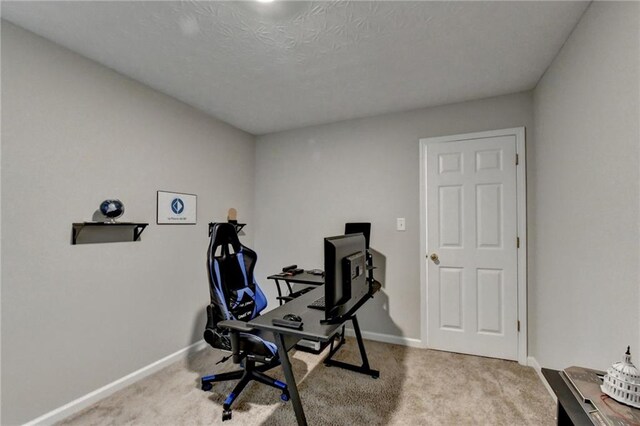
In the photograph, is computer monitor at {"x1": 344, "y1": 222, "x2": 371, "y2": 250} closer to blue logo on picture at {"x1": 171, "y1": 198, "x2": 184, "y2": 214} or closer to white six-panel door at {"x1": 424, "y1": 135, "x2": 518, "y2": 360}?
white six-panel door at {"x1": 424, "y1": 135, "x2": 518, "y2": 360}

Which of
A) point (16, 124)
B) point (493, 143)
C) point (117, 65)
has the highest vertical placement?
point (117, 65)

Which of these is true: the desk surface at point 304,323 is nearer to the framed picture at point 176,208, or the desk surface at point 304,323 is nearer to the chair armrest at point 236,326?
the chair armrest at point 236,326

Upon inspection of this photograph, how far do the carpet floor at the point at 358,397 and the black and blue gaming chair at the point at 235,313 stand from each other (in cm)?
14

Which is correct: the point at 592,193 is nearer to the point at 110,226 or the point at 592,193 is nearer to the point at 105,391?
the point at 110,226

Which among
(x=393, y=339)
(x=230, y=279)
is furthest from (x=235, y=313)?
(x=393, y=339)

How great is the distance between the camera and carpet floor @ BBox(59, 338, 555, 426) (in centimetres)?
191

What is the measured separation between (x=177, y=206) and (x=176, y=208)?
2 cm

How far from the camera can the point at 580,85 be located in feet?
5.56

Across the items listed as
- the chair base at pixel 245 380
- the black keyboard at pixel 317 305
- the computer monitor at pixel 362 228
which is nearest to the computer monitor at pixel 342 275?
the black keyboard at pixel 317 305

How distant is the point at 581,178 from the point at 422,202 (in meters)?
1.38

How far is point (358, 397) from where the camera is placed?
2.14 metres

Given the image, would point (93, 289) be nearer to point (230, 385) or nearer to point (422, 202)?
point (230, 385)

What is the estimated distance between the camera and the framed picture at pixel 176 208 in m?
2.64

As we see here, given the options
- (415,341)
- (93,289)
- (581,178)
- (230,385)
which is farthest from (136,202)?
(581,178)
